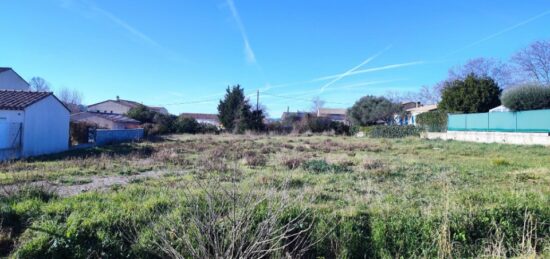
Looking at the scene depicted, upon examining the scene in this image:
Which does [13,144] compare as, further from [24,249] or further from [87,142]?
[24,249]

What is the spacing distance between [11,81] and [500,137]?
121ft

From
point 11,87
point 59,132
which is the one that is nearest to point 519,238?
point 59,132

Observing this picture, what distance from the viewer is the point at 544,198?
575 cm

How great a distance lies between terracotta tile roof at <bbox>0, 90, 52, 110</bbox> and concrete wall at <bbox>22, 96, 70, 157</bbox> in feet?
0.68

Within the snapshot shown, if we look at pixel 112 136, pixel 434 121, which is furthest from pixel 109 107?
pixel 434 121

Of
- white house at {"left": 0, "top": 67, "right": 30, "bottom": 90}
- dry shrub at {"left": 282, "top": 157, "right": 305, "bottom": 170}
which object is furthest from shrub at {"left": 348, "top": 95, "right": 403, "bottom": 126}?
white house at {"left": 0, "top": 67, "right": 30, "bottom": 90}

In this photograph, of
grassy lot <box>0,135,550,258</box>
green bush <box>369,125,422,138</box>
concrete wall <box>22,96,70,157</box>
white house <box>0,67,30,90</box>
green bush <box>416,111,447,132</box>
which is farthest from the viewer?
green bush <box>369,125,422,138</box>

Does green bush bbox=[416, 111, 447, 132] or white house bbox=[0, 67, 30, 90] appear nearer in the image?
white house bbox=[0, 67, 30, 90]

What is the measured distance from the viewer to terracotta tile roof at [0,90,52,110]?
48.7ft

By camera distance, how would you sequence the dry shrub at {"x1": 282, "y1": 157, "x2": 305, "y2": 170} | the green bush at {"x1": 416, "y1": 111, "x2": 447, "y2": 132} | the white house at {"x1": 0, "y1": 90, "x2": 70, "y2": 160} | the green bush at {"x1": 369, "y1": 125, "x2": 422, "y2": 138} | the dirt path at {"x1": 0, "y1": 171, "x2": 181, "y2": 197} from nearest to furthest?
the dirt path at {"x1": 0, "y1": 171, "x2": 181, "y2": 197} → the dry shrub at {"x1": 282, "y1": 157, "x2": 305, "y2": 170} → the white house at {"x1": 0, "y1": 90, "x2": 70, "y2": 160} → the green bush at {"x1": 416, "y1": 111, "x2": 447, "y2": 132} → the green bush at {"x1": 369, "y1": 125, "x2": 422, "y2": 138}

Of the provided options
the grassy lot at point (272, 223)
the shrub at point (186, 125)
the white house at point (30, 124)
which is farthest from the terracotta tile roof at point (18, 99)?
the shrub at point (186, 125)

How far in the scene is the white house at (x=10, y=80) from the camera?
25.9 meters

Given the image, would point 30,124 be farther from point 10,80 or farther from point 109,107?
point 109,107

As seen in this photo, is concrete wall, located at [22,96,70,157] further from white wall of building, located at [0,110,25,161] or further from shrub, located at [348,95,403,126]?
shrub, located at [348,95,403,126]
